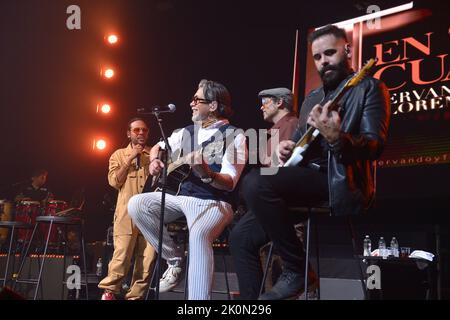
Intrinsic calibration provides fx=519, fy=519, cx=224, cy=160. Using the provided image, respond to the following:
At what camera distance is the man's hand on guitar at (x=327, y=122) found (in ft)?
7.43

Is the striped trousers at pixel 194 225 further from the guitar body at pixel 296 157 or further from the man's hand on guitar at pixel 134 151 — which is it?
the man's hand on guitar at pixel 134 151

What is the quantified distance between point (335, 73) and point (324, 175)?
1.84 ft

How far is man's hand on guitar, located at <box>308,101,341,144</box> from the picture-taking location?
2.27 m

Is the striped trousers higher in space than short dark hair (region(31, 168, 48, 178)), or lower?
lower

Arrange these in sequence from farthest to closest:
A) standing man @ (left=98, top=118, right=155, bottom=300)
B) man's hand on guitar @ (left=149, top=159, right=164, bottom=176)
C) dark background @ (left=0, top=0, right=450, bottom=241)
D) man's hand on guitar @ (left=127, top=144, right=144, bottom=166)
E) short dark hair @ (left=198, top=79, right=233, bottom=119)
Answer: dark background @ (left=0, top=0, right=450, bottom=241) < man's hand on guitar @ (left=127, top=144, right=144, bottom=166) < standing man @ (left=98, top=118, right=155, bottom=300) < short dark hair @ (left=198, top=79, right=233, bottom=119) < man's hand on guitar @ (left=149, top=159, right=164, bottom=176)

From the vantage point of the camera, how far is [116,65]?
8094 millimetres

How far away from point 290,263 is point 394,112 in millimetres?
4381

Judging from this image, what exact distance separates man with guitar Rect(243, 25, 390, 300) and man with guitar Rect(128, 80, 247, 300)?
2.03 feet

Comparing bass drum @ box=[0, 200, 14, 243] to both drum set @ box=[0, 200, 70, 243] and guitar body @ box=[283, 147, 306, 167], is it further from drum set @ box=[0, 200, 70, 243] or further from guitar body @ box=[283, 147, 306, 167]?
guitar body @ box=[283, 147, 306, 167]

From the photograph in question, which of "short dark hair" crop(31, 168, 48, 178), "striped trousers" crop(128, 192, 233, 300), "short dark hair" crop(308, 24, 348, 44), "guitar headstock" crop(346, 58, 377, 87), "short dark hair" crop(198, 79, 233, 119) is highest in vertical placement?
"short dark hair" crop(308, 24, 348, 44)

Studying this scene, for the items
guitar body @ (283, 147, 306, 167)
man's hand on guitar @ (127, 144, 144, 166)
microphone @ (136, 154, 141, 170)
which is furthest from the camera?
microphone @ (136, 154, 141, 170)

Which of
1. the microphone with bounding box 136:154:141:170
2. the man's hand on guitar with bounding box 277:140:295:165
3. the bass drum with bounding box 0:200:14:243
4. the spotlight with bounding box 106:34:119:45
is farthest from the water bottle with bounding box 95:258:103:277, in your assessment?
the man's hand on guitar with bounding box 277:140:295:165
